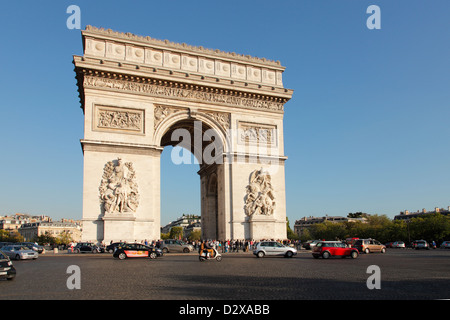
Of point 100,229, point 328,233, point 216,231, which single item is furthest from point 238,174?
point 328,233

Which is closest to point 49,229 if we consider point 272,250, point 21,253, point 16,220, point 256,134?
point 16,220

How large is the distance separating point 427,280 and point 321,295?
464 centimetres

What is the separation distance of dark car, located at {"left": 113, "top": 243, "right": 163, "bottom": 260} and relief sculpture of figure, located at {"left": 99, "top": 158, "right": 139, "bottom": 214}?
4429mm

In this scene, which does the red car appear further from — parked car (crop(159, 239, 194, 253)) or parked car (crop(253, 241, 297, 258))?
parked car (crop(159, 239, 194, 253))

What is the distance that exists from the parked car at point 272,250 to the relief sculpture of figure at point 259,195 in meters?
6.34

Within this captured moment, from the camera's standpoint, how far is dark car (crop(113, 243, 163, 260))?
2178cm

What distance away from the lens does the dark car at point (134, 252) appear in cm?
2178

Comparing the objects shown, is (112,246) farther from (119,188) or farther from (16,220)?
(16,220)

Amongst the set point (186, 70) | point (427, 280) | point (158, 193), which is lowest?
point (427, 280)

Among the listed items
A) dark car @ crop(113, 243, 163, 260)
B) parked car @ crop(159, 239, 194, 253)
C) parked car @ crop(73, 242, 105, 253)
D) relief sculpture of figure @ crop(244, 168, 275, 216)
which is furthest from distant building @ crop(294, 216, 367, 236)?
dark car @ crop(113, 243, 163, 260)

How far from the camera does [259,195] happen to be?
31.0m

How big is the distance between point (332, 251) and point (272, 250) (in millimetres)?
3511
